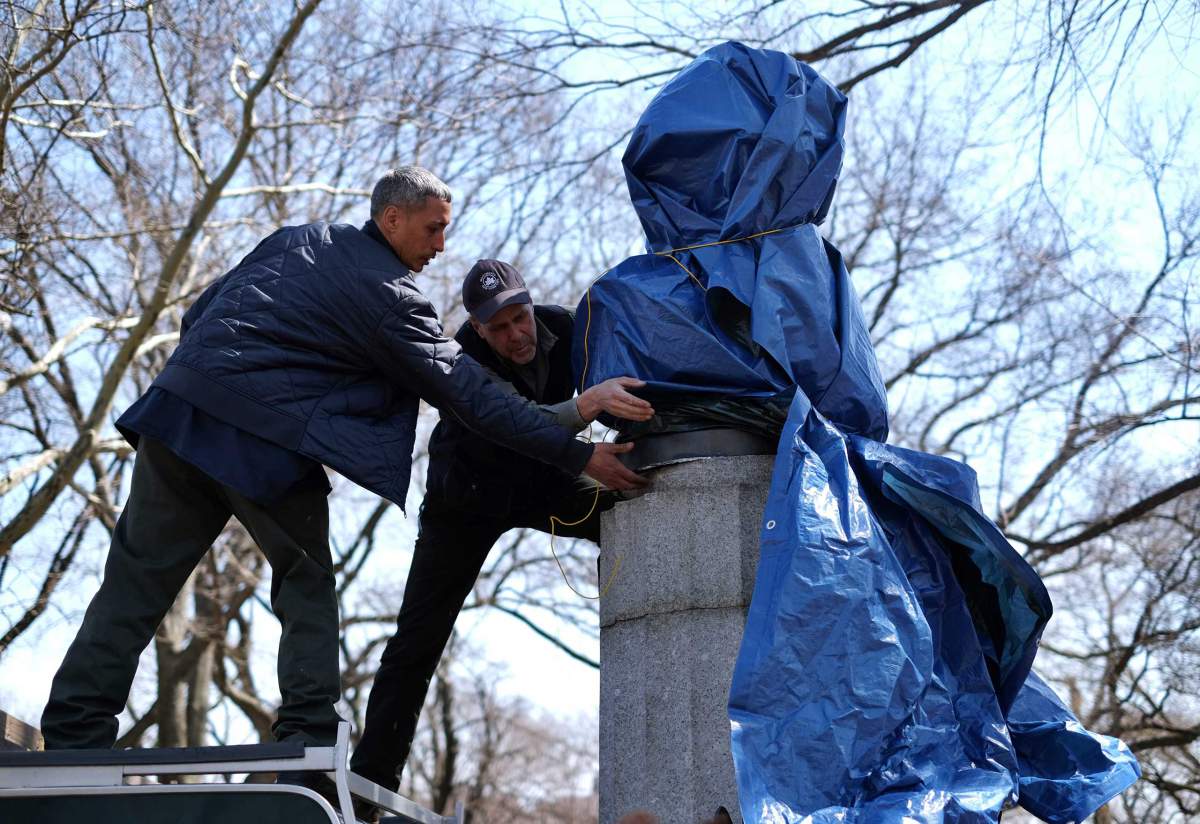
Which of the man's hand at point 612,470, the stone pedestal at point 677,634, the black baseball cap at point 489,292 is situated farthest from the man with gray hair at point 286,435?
the black baseball cap at point 489,292

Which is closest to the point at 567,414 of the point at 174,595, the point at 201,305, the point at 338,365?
the point at 338,365

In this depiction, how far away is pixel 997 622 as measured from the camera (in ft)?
13.4

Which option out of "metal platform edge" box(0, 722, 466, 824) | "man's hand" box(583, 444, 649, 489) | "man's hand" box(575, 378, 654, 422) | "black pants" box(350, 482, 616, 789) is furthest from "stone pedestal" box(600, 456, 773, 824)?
"metal platform edge" box(0, 722, 466, 824)

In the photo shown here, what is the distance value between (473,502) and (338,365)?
34.6 inches

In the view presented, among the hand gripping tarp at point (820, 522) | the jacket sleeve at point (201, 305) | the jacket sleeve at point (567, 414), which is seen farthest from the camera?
the jacket sleeve at point (567, 414)

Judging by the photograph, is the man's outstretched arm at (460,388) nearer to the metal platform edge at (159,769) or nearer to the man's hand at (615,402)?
the man's hand at (615,402)

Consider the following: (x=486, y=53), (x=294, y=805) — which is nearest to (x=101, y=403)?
(x=486, y=53)

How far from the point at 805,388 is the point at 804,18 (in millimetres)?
4215

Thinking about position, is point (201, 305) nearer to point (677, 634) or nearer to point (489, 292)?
point (489, 292)

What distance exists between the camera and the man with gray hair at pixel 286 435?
3.65 meters

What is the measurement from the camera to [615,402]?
4.11 metres

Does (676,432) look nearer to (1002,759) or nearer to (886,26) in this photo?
(1002,759)

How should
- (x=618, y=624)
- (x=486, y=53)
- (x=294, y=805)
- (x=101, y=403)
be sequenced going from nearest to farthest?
A: (x=294, y=805)
(x=618, y=624)
(x=486, y=53)
(x=101, y=403)

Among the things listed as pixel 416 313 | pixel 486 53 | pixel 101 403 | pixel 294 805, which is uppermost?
pixel 486 53
